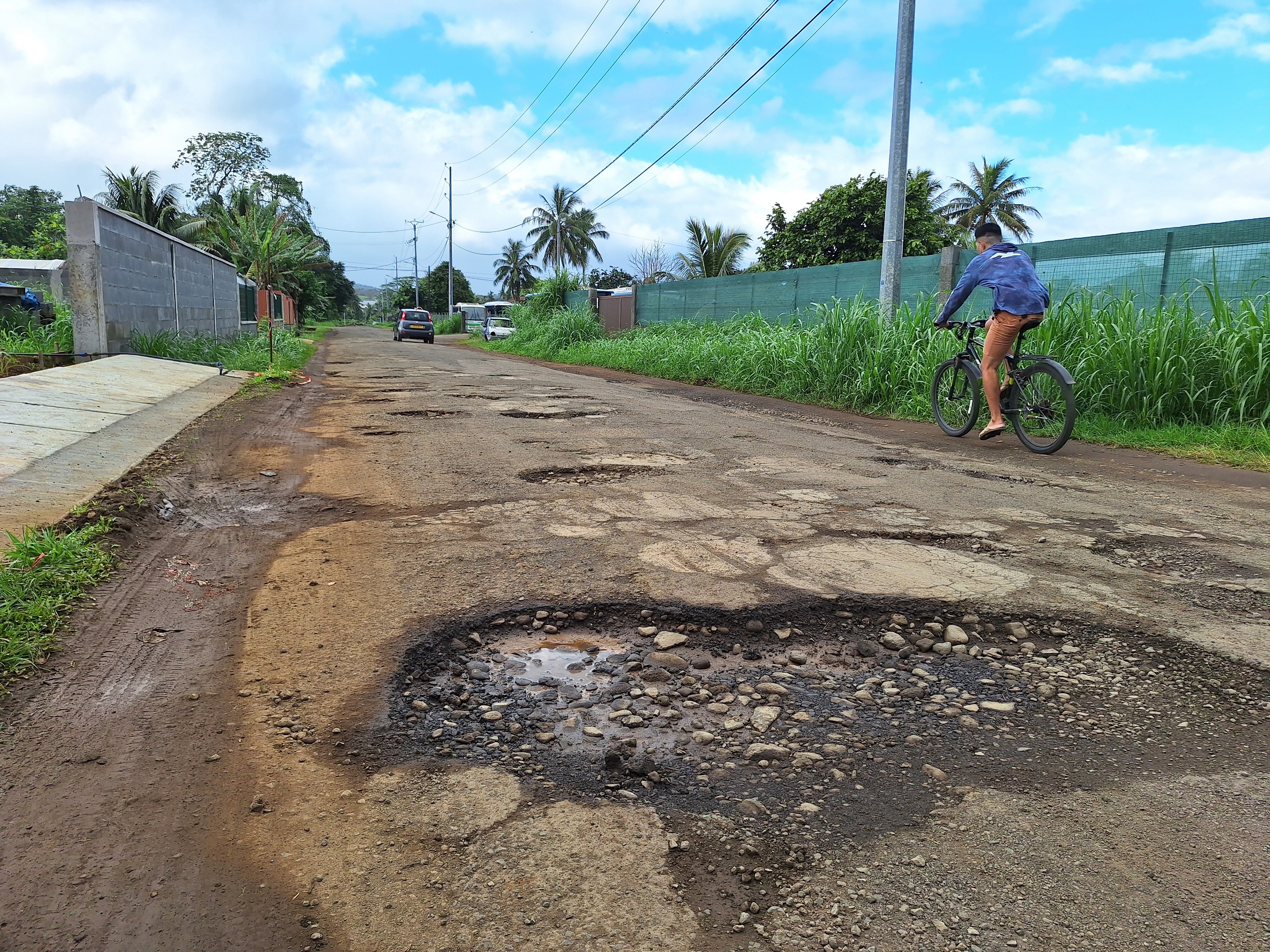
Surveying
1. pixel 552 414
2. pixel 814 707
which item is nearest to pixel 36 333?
pixel 552 414

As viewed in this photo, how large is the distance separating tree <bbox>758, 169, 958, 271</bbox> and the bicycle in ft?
54.7

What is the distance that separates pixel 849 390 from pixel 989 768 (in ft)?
27.7

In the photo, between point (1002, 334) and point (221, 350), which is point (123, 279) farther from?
point (1002, 334)

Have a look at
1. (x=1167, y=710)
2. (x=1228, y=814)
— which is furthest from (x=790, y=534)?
(x=1228, y=814)

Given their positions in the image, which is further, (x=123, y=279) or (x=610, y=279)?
(x=610, y=279)

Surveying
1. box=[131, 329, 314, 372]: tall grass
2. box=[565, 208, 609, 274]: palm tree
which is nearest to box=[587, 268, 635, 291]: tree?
box=[565, 208, 609, 274]: palm tree

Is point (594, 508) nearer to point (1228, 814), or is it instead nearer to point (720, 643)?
point (720, 643)

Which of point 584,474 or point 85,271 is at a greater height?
point 85,271

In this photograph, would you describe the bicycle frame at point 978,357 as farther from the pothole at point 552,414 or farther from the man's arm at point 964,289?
the pothole at point 552,414

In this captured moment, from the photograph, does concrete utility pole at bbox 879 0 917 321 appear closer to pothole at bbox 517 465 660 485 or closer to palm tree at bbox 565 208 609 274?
pothole at bbox 517 465 660 485

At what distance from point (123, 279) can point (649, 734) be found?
11432 mm

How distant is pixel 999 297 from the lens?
6559mm

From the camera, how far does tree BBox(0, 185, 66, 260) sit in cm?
3900

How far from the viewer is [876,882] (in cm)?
151
